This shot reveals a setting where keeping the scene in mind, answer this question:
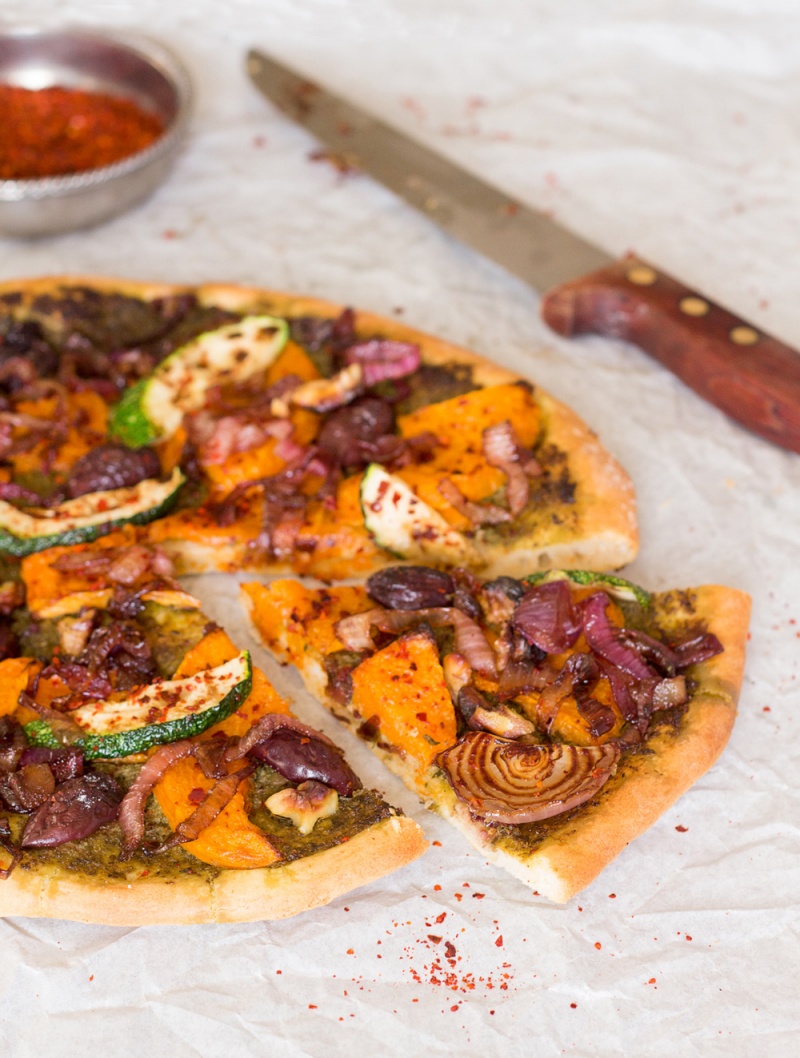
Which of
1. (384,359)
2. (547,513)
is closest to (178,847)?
(547,513)

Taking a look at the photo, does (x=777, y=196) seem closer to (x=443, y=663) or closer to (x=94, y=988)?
(x=443, y=663)

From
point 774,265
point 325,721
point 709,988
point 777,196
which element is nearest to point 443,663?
point 325,721

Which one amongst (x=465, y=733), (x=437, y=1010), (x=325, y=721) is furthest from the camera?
(x=325, y=721)

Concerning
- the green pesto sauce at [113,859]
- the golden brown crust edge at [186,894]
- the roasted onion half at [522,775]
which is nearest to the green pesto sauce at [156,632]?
the green pesto sauce at [113,859]

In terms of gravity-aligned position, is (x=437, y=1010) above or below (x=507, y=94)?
below

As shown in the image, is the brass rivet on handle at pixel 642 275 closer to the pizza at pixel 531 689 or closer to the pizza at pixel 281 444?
the pizza at pixel 281 444

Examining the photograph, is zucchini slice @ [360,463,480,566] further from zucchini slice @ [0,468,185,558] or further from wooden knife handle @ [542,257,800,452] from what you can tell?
wooden knife handle @ [542,257,800,452]
